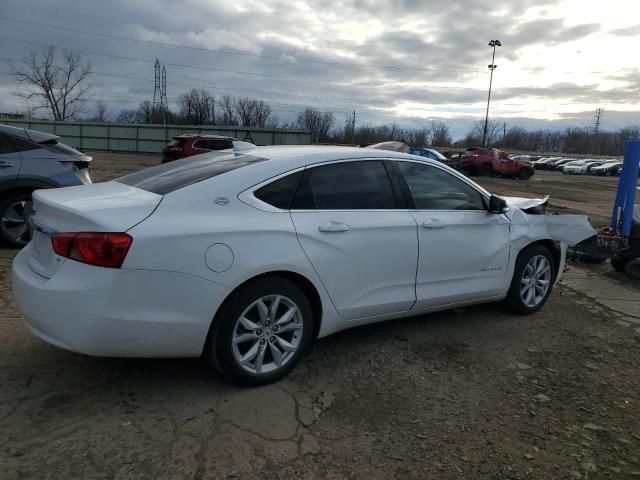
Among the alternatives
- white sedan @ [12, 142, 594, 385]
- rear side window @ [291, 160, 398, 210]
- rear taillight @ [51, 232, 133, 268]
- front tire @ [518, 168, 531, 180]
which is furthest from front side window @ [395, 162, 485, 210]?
front tire @ [518, 168, 531, 180]

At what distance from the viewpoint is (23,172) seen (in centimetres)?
635

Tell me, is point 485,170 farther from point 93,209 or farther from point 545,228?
point 93,209

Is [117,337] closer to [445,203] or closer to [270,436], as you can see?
[270,436]

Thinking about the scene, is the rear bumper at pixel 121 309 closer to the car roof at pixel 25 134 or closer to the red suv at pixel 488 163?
the car roof at pixel 25 134

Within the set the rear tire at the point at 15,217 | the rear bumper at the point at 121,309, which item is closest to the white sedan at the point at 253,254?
the rear bumper at the point at 121,309

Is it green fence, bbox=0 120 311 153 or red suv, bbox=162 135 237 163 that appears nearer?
red suv, bbox=162 135 237 163

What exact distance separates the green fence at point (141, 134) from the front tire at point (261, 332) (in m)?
34.8

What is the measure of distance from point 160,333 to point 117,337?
23 centimetres

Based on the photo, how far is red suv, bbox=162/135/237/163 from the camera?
21.6 meters

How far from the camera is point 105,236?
9.16 ft

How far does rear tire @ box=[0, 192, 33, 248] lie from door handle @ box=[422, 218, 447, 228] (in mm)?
5015

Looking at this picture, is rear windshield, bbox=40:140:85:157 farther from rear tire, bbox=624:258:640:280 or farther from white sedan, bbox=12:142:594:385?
rear tire, bbox=624:258:640:280

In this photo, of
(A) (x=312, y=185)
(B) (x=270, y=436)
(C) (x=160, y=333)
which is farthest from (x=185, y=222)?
(B) (x=270, y=436)

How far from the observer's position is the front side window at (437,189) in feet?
13.5
